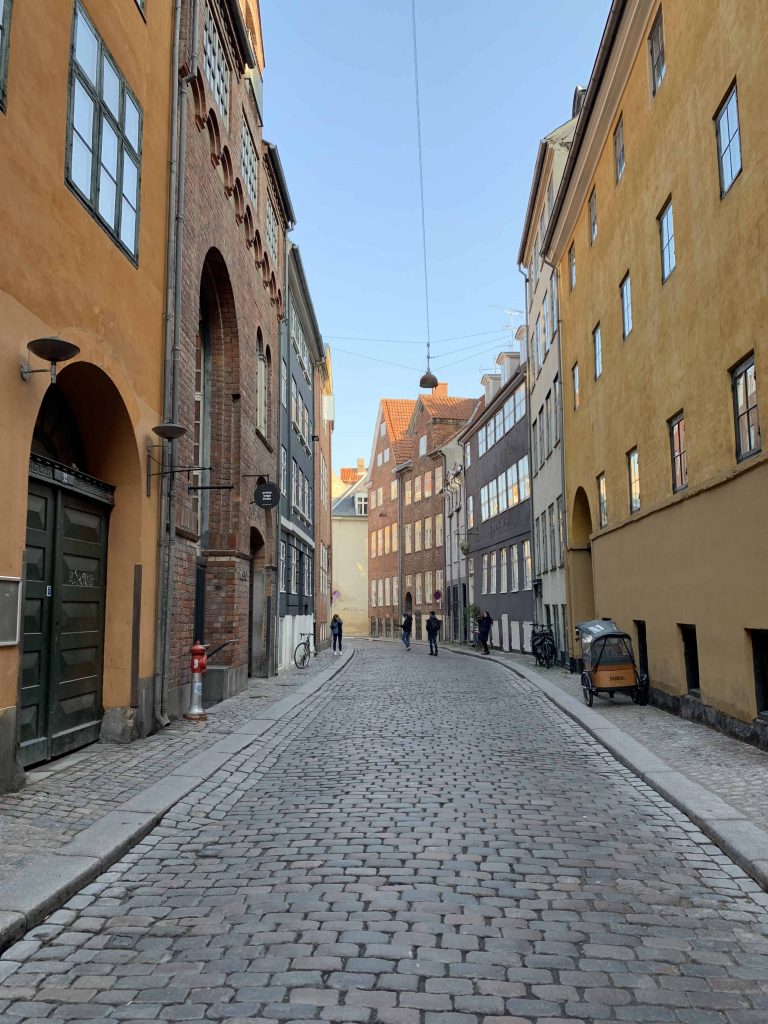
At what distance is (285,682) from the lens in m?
18.8

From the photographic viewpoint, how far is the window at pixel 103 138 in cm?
845

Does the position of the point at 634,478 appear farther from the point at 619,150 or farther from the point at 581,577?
the point at 581,577

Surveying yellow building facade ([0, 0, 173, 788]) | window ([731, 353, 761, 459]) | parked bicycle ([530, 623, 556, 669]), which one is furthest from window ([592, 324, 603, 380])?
yellow building facade ([0, 0, 173, 788])

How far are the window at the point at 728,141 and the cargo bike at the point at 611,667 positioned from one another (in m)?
6.62

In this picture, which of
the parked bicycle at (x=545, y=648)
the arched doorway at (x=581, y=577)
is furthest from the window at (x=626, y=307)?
the parked bicycle at (x=545, y=648)

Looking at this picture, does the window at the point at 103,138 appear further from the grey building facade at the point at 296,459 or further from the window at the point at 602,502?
the grey building facade at the point at 296,459

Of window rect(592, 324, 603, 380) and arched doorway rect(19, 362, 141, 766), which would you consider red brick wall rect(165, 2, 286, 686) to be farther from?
window rect(592, 324, 603, 380)

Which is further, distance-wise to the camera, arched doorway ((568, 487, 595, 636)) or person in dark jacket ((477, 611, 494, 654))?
person in dark jacket ((477, 611, 494, 654))

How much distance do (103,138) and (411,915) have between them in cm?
819

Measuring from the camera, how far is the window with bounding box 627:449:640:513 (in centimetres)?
1513

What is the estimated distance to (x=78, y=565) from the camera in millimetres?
9281

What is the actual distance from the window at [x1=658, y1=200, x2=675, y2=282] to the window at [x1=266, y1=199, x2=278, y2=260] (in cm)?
1018

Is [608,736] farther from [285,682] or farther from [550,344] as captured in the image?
[550,344]

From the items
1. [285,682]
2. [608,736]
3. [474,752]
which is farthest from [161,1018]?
[285,682]
